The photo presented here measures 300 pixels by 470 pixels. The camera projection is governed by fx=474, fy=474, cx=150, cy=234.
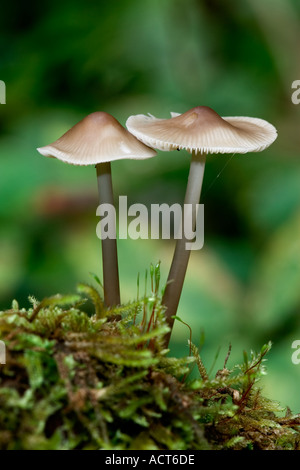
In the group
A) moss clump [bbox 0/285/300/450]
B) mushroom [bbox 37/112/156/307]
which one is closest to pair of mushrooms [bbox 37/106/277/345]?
mushroom [bbox 37/112/156/307]

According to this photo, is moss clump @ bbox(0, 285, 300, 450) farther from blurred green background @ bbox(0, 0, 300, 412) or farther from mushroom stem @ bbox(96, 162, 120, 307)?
blurred green background @ bbox(0, 0, 300, 412)

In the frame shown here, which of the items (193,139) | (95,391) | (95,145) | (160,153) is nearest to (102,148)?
(95,145)

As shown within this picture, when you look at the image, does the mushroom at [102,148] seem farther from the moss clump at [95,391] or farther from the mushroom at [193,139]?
the moss clump at [95,391]

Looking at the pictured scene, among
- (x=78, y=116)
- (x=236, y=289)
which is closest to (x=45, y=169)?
(x=78, y=116)

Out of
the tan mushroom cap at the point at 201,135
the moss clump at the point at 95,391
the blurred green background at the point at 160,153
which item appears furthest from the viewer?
the blurred green background at the point at 160,153

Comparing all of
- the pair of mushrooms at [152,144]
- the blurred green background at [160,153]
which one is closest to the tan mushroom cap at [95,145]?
the pair of mushrooms at [152,144]

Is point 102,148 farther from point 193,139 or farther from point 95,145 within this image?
point 193,139
